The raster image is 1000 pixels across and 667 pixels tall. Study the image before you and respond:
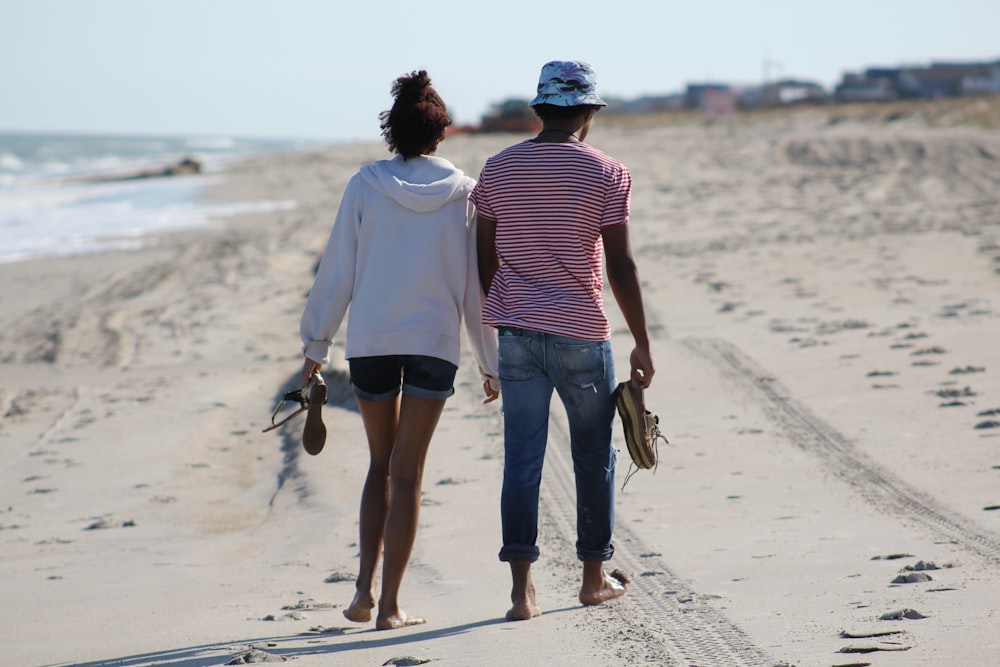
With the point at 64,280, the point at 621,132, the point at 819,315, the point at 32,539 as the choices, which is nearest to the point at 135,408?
the point at 32,539

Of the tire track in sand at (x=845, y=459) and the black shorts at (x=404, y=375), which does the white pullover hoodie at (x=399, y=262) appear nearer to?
the black shorts at (x=404, y=375)

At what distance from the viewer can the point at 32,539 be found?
4.83 m

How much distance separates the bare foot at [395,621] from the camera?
3418mm

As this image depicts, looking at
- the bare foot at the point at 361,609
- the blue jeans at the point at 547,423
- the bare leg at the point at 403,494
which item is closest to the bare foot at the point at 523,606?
the blue jeans at the point at 547,423

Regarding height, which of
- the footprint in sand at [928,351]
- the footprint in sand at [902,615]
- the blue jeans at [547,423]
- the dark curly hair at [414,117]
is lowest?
the footprint in sand at [902,615]

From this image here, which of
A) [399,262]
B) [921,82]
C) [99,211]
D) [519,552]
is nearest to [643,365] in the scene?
[519,552]

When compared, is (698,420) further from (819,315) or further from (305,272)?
(305,272)

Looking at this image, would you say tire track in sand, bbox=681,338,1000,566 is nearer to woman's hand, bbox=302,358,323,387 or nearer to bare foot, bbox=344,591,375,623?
bare foot, bbox=344,591,375,623

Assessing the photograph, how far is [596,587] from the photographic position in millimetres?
3514

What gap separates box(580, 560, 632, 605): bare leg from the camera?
350cm

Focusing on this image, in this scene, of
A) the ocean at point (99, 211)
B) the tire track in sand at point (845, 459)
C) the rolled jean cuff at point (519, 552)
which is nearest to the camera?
the rolled jean cuff at point (519, 552)

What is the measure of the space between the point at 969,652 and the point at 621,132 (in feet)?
142

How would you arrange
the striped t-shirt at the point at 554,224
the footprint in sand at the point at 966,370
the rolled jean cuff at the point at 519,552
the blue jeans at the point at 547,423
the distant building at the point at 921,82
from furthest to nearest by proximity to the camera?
the distant building at the point at 921,82, the footprint in sand at the point at 966,370, the rolled jean cuff at the point at 519,552, the blue jeans at the point at 547,423, the striped t-shirt at the point at 554,224

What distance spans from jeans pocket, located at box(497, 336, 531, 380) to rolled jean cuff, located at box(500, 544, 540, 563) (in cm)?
55
